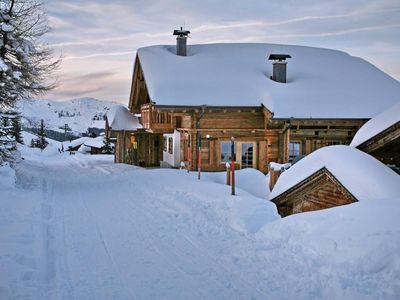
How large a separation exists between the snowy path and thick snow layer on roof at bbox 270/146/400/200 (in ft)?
3.50

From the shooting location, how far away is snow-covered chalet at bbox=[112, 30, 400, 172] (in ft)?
66.6

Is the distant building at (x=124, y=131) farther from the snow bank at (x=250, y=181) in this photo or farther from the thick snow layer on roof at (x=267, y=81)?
the snow bank at (x=250, y=181)

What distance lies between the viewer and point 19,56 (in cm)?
1593

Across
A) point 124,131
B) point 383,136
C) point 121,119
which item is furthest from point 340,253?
point 121,119

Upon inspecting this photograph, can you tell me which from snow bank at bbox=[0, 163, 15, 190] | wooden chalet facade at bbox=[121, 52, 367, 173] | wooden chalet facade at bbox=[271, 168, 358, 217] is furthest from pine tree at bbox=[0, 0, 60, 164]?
wooden chalet facade at bbox=[271, 168, 358, 217]

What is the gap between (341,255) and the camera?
565 cm

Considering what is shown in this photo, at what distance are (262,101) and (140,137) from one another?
40.8ft

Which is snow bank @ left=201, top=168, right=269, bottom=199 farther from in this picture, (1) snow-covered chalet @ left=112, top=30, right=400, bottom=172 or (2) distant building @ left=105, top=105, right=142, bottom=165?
(2) distant building @ left=105, top=105, right=142, bottom=165

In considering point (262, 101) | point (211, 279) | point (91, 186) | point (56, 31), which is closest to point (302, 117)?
point (262, 101)

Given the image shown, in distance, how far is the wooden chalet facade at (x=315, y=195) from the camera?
336 inches

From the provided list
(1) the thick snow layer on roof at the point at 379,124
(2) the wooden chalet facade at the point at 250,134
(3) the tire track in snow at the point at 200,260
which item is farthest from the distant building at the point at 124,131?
(1) the thick snow layer on roof at the point at 379,124

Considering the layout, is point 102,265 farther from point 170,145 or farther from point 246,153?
point 170,145

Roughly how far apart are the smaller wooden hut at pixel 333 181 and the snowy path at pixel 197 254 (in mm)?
1020

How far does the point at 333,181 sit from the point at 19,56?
42.4 feet
